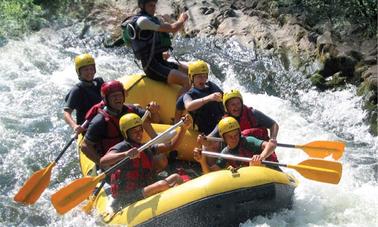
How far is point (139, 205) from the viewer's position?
17.6 ft

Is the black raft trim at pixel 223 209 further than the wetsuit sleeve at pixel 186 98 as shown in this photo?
No

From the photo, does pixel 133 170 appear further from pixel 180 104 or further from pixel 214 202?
pixel 180 104

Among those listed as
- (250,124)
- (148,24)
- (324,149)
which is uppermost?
(148,24)

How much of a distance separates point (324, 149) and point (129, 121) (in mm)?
2007

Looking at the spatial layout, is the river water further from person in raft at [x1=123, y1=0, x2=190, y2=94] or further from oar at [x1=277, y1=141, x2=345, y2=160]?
person in raft at [x1=123, y1=0, x2=190, y2=94]

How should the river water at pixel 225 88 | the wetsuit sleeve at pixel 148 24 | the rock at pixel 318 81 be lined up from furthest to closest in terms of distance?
the rock at pixel 318 81
the wetsuit sleeve at pixel 148 24
the river water at pixel 225 88

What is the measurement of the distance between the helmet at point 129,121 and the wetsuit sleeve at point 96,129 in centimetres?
44

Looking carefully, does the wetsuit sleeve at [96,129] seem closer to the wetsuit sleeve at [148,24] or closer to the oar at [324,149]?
the wetsuit sleeve at [148,24]

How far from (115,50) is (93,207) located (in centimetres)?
575

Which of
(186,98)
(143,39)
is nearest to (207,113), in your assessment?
(186,98)

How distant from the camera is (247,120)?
6270 mm

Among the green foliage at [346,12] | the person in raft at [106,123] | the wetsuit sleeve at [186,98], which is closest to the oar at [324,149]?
the wetsuit sleeve at [186,98]

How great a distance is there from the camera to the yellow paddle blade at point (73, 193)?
18.2 feet

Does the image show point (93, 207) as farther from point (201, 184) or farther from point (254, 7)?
point (254, 7)
